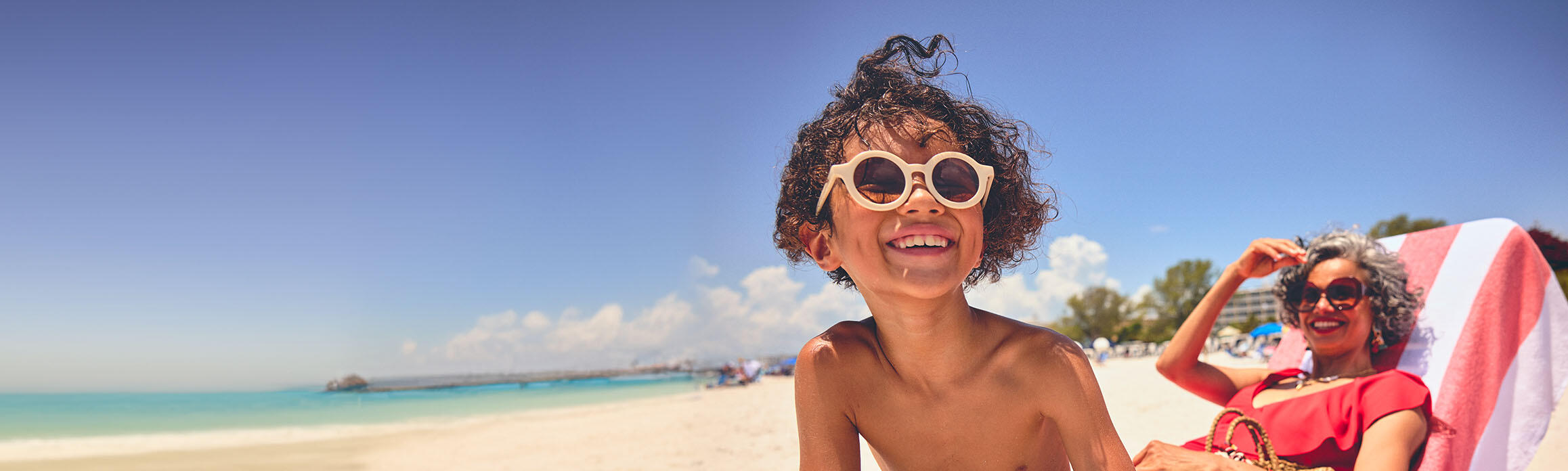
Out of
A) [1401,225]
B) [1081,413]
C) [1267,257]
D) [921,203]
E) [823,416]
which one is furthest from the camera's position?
[1401,225]

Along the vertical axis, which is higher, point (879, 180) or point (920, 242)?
point (879, 180)

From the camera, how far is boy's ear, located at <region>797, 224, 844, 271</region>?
1630mm

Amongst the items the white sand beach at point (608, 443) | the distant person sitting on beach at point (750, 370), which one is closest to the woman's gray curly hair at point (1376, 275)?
the white sand beach at point (608, 443)

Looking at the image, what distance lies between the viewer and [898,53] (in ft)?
6.02

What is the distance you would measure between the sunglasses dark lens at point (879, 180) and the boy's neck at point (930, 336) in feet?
0.78

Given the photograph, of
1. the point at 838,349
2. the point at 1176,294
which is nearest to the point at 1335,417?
the point at 838,349

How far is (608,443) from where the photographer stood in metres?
13.7

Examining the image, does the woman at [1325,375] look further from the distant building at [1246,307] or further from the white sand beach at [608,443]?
→ the distant building at [1246,307]

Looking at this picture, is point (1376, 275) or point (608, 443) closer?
point (1376, 275)

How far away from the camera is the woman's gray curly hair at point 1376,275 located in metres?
2.96

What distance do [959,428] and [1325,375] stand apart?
225 cm

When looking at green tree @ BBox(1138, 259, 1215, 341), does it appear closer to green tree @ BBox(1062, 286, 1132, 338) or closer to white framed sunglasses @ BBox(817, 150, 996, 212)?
green tree @ BBox(1062, 286, 1132, 338)

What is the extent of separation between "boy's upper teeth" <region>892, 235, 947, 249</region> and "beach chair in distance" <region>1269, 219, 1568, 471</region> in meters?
2.64

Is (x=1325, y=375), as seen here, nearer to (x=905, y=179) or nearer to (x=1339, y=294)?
(x=1339, y=294)
